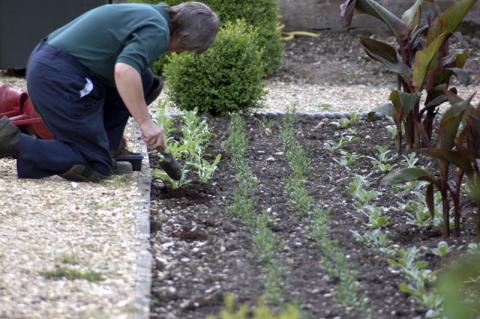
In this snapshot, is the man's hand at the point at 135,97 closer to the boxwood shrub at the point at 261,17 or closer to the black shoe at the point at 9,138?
the black shoe at the point at 9,138

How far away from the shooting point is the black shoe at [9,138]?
212 inches

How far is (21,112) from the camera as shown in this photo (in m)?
5.88

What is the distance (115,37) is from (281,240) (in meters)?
1.43

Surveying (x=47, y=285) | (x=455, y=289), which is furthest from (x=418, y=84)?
(x=455, y=289)

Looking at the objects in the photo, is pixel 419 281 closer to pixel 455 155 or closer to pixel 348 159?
pixel 455 155

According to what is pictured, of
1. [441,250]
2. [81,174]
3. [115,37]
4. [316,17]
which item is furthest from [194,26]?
[316,17]

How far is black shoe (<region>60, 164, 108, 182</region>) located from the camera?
541 cm

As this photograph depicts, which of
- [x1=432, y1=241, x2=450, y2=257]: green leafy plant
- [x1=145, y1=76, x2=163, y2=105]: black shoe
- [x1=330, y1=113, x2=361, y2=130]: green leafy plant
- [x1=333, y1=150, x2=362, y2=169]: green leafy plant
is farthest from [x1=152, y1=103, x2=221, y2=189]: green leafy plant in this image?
[x1=432, y1=241, x2=450, y2=257]: green leafy plant

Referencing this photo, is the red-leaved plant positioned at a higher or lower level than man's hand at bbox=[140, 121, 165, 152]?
higher

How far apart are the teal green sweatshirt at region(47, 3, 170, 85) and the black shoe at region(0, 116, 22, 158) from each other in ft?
1.53

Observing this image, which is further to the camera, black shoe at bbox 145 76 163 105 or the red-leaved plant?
black shoe at bbox 145 76 163 105

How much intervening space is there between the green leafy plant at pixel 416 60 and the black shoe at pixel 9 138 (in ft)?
6.05

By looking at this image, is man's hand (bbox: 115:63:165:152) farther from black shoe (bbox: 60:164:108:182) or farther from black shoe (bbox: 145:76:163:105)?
black shoe (bbox: 145:76:163:105)

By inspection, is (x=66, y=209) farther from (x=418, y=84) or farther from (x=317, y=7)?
(x=317, y=7)
